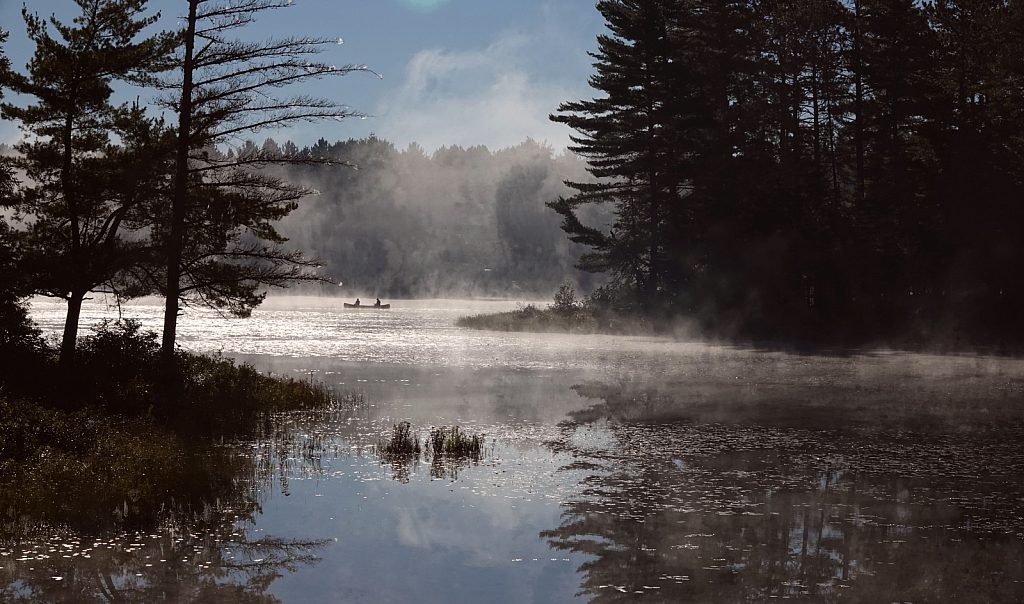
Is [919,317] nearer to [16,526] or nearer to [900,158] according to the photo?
[900,158]

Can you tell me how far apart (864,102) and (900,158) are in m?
3.52

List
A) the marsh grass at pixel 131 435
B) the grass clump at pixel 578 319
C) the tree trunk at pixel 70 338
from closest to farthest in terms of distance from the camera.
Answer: the marsh grass at pixel 131 435, the tree trunk at pixel 70 338, the grass clump at pixel 578 319

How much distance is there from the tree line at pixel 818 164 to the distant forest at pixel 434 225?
10151cm

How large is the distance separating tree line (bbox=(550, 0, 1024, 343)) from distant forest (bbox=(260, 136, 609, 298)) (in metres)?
102

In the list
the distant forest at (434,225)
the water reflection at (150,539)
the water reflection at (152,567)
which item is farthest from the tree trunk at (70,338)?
the distant forest at (434,225)

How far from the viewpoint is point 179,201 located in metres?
20.4

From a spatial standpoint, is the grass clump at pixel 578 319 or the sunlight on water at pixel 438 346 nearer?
the sunlight on water at pixel 438 346

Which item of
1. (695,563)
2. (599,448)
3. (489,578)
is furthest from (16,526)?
(599,448)

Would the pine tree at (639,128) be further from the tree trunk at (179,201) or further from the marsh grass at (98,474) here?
the marsh grass at (98,474)

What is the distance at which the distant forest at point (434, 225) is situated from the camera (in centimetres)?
16412

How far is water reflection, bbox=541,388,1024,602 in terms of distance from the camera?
778 centimetres

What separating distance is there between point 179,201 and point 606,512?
14194 mm

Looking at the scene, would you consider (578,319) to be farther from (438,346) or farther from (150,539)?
(150,539)

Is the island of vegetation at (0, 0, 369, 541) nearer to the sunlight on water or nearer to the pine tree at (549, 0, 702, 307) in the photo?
the sunlight on water
